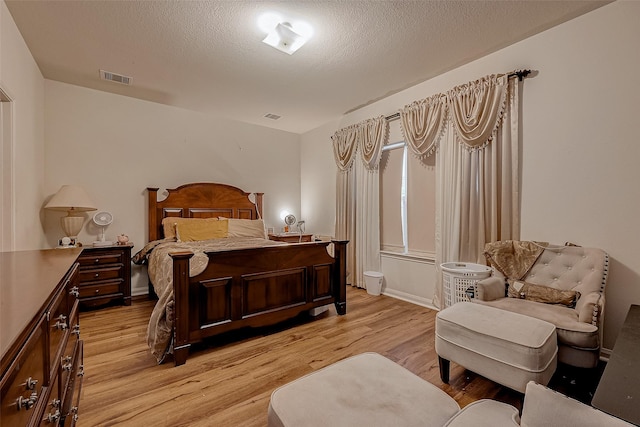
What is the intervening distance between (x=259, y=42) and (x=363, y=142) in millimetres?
2023

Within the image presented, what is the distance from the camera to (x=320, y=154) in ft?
16.9

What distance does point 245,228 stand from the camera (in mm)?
4297

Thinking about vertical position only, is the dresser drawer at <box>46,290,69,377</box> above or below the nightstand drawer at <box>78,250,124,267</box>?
above

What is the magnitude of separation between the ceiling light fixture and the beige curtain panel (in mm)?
1587

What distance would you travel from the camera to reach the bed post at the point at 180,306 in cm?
212

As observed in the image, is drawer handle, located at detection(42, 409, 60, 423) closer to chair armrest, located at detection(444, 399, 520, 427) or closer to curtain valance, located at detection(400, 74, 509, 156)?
chair armrest, located at detection(444, 399, 520, 427)

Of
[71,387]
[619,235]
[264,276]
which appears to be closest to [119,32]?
[264,276]

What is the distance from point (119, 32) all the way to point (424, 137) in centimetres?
316

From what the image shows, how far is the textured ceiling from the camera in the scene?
2.17 metres

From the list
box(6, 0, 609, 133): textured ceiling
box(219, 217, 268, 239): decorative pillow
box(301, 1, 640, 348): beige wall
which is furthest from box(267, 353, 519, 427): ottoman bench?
box(219, 217, 268, 239): decorative pillow

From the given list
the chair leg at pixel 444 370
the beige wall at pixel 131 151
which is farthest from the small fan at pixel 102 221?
the chair leg at pixel 444 370

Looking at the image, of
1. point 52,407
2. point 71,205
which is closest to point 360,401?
point 52,407

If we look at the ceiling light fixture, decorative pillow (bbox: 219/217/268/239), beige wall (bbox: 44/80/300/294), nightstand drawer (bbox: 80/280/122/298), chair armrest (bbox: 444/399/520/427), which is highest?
the ceiling light fixture

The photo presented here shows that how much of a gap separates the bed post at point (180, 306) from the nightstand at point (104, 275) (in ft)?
6.07
